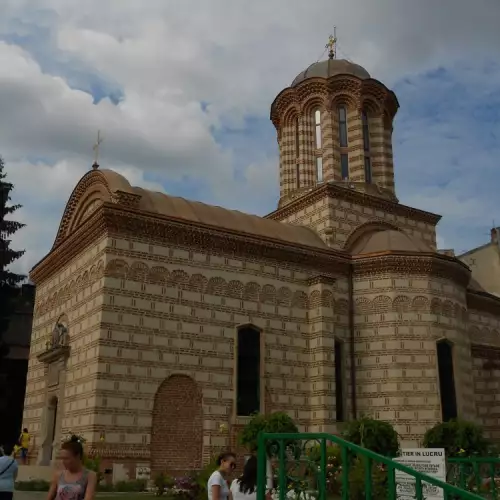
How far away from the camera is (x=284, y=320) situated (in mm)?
17875

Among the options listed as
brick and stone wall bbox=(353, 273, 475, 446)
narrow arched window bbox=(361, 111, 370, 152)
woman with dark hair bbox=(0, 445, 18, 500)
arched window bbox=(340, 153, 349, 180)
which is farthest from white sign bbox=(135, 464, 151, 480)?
narrow arched window bbox=(361, 111, 370, 152)

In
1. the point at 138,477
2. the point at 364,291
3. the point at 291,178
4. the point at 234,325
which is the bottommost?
the point at 138,477

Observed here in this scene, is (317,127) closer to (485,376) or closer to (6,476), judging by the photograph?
(485,376)

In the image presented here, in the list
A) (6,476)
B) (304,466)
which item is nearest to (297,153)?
(6,476)

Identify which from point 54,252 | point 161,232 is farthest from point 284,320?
point 54,252

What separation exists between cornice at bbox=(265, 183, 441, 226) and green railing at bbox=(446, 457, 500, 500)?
12002 millimetres

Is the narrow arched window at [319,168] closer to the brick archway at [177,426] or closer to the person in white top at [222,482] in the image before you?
the brick archway at [177,426]

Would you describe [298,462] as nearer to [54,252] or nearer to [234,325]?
[234,325]

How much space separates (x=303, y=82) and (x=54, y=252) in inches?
445

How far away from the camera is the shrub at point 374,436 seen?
1556 cm

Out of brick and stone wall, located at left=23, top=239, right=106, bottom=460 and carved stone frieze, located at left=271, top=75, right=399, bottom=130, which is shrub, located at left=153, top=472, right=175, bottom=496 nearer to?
brick and stone wall, located at left=23, top=239, right=106, bottom=460

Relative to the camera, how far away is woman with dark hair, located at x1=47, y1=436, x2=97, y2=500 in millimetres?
4992

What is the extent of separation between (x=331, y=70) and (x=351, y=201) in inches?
228

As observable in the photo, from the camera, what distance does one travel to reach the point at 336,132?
23.0 m
